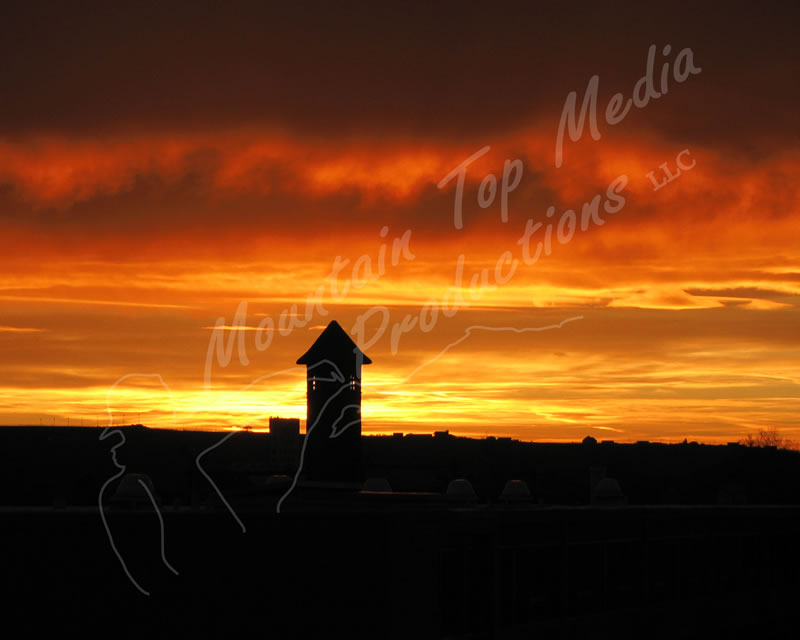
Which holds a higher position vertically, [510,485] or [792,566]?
[510,485]

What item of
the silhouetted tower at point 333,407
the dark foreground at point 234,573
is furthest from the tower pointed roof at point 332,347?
the dark foreground at point 234,573

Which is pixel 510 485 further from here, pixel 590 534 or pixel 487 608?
pixel 487 608

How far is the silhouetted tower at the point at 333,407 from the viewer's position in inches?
1487

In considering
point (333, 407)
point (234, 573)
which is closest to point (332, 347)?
point (333, 407)

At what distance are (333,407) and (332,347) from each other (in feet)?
10.6

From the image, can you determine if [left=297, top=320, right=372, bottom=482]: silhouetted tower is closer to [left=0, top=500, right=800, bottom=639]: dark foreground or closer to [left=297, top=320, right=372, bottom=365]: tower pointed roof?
[left=297, top=320, right=372, bottom=365]: tower pointed roof

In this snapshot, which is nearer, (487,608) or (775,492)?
(487,608)

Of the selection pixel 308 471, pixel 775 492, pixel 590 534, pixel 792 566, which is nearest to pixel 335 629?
pixel 590 534

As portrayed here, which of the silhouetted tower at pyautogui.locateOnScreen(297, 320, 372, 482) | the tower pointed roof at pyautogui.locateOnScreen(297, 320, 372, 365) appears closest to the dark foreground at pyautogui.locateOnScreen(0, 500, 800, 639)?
the silhouetted tower at pyautogui.locateOnScreen(297, 320, 372, 482)

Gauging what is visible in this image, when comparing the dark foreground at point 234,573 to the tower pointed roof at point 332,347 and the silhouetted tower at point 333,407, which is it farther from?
the tower pointed roof at point 332,347

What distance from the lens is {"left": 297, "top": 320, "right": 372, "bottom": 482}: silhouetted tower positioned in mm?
37781

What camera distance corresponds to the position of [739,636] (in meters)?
31.2

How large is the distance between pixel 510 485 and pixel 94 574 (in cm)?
1759

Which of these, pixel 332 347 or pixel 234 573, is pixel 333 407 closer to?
pixel 332 347
